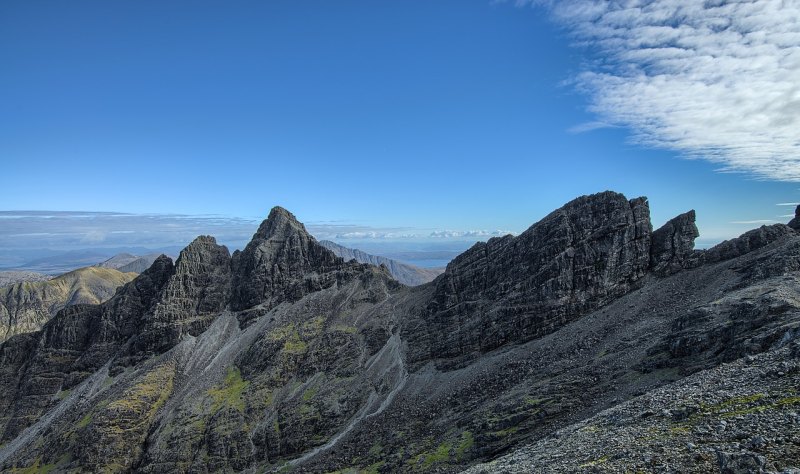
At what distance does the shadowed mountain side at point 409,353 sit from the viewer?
88.4 meters

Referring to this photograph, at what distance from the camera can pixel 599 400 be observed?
268ft

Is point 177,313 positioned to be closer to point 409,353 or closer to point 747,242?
point 409,353

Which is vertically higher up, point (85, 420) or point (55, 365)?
point (55, 365)

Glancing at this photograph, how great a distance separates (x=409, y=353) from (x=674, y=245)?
82222 millimetres

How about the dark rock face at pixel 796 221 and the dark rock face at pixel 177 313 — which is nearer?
the dark rock face at pixel 796 221

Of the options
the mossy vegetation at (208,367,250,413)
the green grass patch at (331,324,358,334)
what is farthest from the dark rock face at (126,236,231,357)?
the green grass patch at (331,324,358,334)

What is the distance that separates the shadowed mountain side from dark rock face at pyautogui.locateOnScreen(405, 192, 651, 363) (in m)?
0.47

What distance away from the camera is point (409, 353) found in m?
149

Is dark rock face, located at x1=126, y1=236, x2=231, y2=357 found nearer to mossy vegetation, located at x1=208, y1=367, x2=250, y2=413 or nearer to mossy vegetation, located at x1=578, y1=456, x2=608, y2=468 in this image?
mossy vegetation, located at x1=208, y1=367, x2=250, y2=413

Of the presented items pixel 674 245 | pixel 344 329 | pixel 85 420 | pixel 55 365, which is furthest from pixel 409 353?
pixel 55 365

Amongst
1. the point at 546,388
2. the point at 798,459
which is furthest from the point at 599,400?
the point at 798,459

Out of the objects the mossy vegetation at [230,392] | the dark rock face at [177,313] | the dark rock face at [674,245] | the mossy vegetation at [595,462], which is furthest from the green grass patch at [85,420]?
the dark rock face at [674,245]

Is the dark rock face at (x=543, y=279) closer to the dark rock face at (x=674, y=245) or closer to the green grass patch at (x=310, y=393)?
the dark rock face at (x=674, y=245)

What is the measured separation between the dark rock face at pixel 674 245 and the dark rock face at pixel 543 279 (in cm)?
268
